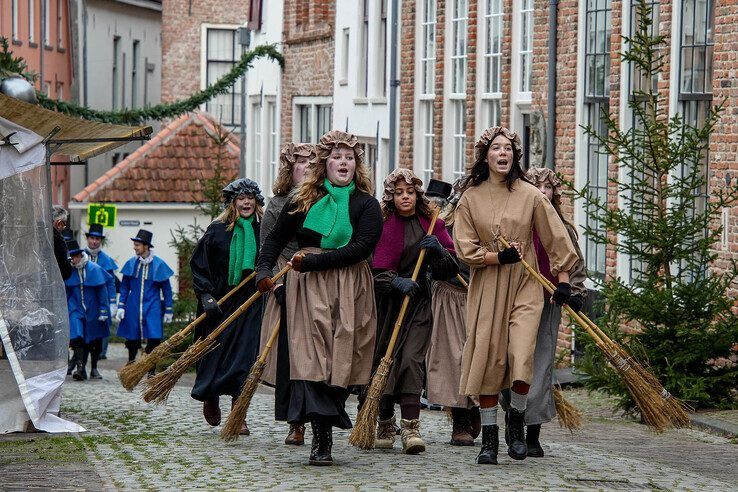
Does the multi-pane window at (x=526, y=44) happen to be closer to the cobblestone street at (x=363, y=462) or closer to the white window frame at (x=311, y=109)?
the cobblestone street at (x=363, y=462)

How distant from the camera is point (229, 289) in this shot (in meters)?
12.8

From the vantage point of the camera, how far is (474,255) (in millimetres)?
10211

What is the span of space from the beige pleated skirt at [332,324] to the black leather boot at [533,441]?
109 cm

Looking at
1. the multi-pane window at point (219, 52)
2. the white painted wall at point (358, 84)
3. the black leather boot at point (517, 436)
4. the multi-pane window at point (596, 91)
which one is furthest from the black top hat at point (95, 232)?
the multi-pane window at point (219, 52)

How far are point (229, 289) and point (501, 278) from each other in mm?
3095

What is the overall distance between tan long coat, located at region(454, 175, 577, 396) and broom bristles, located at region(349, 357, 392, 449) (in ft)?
1.99

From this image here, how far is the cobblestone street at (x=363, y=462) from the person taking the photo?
9.46 metres

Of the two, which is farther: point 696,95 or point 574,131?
point 574,131

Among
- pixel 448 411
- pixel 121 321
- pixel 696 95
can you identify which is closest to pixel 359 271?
pixel 448 411

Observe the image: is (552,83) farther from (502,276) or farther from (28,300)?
(502,276)

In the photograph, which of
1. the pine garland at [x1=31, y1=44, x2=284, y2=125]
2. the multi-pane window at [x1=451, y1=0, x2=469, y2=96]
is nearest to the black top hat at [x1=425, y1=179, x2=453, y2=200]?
the pine garland at [x1=31, y1=44, x2=284, y2=125]

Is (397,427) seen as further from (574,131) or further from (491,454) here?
(574,131)

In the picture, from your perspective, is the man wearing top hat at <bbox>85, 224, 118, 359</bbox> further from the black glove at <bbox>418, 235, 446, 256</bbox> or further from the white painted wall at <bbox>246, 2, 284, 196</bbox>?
the white painted wall at <bbox>246, 2, 284, 196</bbox>

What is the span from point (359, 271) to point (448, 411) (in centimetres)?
195
